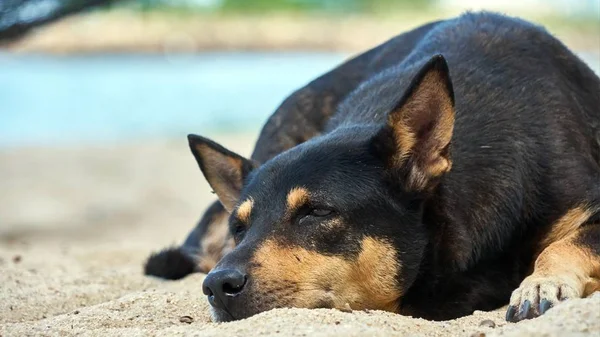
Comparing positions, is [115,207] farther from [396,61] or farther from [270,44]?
[270,44]

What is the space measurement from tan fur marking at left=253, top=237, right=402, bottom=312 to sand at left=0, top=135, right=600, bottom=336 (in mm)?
171

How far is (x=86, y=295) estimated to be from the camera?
17.7ft

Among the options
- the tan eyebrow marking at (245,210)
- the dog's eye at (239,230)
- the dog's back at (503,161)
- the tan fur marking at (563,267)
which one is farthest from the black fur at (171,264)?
the tan fur marking at (563,267)

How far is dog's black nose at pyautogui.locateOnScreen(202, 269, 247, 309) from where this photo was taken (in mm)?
3965

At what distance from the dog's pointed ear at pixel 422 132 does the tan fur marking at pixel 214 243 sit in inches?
77.0

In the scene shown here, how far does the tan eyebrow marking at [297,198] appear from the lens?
4.30 metres

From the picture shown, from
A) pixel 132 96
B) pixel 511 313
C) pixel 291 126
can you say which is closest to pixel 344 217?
pixel 511 313

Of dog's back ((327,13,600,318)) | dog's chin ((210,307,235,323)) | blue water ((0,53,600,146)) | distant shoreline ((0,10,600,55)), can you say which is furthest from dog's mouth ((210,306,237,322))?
distant shoreline ((0,10,600,55))

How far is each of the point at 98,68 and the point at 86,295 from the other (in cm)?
3367

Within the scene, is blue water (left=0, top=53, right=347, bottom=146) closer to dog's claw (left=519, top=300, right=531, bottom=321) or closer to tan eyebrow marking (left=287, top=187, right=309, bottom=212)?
tan eyebrow marking (left=287, top=187, right=309, bottom=212)

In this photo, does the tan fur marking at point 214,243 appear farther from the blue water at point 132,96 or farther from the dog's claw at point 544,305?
the blue water at point 132,96

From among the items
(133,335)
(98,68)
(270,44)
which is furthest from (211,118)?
(270,44)

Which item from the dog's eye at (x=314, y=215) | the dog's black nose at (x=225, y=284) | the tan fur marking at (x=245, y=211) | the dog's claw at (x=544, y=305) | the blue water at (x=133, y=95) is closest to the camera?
the dog's black nose at (x=225, y=284)

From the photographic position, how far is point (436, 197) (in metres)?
4.51
